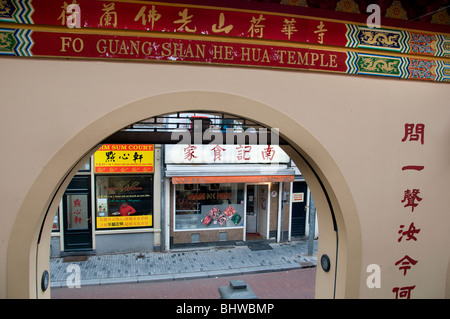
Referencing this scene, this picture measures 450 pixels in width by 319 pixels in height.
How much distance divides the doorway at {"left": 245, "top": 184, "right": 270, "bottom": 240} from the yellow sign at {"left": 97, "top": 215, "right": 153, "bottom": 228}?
3189mm

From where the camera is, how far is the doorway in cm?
1030

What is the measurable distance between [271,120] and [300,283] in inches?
240

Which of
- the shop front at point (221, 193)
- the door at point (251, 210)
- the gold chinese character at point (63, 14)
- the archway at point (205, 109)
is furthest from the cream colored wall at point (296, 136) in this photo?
the door at point (251, 210)

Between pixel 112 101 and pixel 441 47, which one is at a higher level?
pixel 441 47

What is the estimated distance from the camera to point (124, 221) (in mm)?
9039

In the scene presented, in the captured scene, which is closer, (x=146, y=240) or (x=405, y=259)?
(x=405, y=259)

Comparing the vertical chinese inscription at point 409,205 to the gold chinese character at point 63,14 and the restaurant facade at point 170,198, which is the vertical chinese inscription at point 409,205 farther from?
the restaurant facade at point 170,198

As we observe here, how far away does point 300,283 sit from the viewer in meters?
7.78

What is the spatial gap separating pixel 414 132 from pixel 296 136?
52.4 inches

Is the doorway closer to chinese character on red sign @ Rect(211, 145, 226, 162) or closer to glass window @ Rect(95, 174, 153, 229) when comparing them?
chinese character on red sign @ Rect(211, 145, 226, 162)

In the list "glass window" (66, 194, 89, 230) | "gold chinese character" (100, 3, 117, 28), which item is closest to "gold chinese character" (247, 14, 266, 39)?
"gold chinese character" (100, 3, 117, 28)

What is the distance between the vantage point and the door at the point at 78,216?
872 cm

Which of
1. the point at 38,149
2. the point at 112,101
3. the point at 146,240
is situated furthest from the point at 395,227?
the point at 146,240

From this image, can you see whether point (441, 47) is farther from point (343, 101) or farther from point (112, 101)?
point (112, 101)
